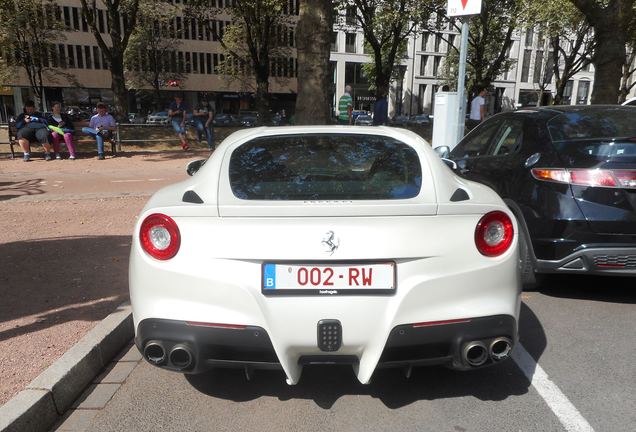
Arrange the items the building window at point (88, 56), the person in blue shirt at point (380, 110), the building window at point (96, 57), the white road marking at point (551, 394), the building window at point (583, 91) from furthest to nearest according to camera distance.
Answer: the building window at point (583, 91)
the building window at point (96, 57)
the building window at point (88, 56)
the person in blue shirt at point (380, 110)
the white road marking at point (551, 394)

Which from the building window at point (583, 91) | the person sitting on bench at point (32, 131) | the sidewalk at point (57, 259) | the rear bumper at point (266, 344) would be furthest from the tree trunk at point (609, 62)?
the building window at point (583, 91)

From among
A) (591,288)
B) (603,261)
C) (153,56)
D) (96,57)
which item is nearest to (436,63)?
(153,56)

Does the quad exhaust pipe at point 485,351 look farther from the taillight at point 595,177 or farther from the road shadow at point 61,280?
the road shadow at point 61,280

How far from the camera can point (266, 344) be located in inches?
96.6

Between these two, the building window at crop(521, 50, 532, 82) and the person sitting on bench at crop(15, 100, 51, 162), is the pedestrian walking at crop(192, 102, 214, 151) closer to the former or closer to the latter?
the person sitting on bench at crop(15, 100, 51, 162)

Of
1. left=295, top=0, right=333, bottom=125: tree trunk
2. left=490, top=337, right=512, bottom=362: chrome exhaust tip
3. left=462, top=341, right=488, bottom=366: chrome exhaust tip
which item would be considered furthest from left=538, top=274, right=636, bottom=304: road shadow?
left=295, top=0, right=333, bottom=125: tree trunk

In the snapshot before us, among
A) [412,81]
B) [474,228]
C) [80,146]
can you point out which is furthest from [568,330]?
[412,81]

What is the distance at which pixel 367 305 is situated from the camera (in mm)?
2434

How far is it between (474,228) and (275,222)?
3.30 ft

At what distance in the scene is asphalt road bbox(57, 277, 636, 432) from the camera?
8.77 feet

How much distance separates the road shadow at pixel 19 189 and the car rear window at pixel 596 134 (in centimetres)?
822

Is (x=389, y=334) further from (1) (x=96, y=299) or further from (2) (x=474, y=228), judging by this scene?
(1) (x=96, y=299)

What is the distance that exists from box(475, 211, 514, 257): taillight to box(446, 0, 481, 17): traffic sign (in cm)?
596

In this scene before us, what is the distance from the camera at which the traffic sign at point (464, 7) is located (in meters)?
7.64
